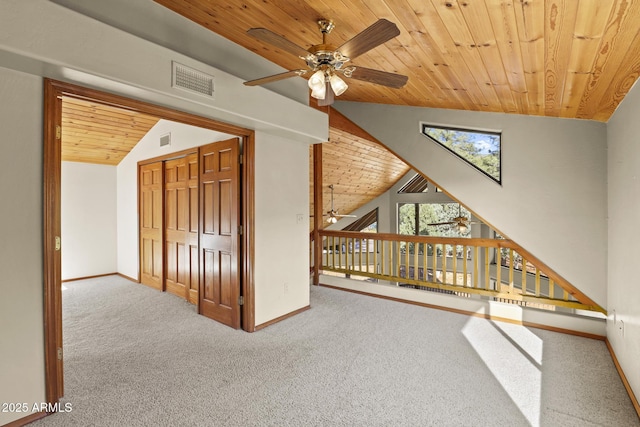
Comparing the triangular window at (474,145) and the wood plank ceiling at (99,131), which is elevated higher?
the wood plank ceiling at (99,131)

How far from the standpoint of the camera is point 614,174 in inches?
107

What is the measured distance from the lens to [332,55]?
6.67 feet

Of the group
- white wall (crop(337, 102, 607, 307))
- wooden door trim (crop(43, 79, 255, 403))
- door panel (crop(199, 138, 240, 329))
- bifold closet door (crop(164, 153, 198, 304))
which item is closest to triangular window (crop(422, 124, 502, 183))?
white wall (crop(337, 102, 607, 307))

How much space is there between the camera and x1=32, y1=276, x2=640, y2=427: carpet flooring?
197cm

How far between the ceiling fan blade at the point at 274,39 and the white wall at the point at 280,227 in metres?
1.47

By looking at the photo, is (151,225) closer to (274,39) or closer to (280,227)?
(280,227)

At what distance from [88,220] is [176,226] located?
2.26m

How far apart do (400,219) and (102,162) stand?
7559 millimetres

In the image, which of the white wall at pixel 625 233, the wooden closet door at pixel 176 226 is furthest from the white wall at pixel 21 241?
the white wall at pixel 625 233

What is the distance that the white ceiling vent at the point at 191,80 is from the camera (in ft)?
7.68

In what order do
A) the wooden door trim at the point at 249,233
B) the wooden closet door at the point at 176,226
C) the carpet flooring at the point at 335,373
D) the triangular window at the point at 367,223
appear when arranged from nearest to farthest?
the carpet flooring at the point at 335,373 < the wooden door trim at the point at 249,233 < the wooden closet door at the point at 176,226 < the triangular window at the point at 367,223

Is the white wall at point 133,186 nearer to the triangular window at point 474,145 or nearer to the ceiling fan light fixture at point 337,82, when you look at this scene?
the ceiling fan light fixture at point 337,82

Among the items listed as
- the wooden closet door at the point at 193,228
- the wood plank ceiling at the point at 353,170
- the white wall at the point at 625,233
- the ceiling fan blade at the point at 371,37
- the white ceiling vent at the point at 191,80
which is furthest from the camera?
the wood plank ceiling at the point at 353,170

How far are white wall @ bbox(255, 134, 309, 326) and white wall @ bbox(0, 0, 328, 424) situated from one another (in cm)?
152
